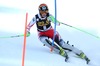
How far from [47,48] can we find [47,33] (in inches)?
4.8

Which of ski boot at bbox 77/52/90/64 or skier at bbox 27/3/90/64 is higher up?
skier at bbox 27/3/90/64

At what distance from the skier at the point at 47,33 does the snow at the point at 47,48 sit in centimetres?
4

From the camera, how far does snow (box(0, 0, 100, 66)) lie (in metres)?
2.21

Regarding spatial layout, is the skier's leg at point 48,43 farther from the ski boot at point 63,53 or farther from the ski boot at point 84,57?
the ski boot at point 84,57

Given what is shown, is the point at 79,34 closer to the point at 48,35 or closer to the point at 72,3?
the point at 48,35

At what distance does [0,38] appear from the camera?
259 centimetres

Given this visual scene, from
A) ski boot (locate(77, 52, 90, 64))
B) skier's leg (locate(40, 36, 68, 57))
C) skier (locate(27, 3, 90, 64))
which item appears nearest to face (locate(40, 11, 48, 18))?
skier (locate(27, 3, 90, 64))

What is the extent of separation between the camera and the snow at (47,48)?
221cm

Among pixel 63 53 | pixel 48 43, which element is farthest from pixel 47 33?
pixel 63 53

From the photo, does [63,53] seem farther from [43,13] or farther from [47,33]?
[43,13]

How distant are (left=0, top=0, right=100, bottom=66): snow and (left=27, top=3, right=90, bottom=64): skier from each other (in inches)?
1.4

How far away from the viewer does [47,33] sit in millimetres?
2348

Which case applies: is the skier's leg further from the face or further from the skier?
the face

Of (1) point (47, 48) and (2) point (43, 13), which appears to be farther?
(1) point (47, 48)
